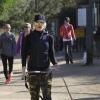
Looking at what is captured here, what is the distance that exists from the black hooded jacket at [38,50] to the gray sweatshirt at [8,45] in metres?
6.29

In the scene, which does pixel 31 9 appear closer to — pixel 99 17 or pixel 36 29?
pixel 99 17

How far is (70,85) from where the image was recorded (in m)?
14.1

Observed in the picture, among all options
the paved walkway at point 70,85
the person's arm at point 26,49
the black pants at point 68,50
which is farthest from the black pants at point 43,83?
the black pants at point 68,50

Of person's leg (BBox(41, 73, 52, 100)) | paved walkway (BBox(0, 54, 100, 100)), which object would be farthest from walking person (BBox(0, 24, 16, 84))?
person's leg (BBox(41, 73, 52, 100))

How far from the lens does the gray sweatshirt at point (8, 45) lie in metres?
14.9

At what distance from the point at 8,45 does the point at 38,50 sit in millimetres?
6502

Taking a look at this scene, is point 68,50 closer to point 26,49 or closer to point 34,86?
point 26,49

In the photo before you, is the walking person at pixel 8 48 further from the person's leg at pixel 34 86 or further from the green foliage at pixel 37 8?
the green foliage at pixel 37 8

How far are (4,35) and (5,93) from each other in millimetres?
2642

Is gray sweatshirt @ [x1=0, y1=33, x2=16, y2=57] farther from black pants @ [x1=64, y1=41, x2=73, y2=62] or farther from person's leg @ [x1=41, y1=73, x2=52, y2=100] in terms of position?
person's leg @ [x1=41, y1=73, x2=52, y2=100]

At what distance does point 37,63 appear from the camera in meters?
8.57

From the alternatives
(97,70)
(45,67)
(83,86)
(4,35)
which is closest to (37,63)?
(45,67)

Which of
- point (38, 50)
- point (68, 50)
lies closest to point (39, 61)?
point (38, 50)

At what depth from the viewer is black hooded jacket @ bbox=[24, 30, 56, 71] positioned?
8562 millimetres
